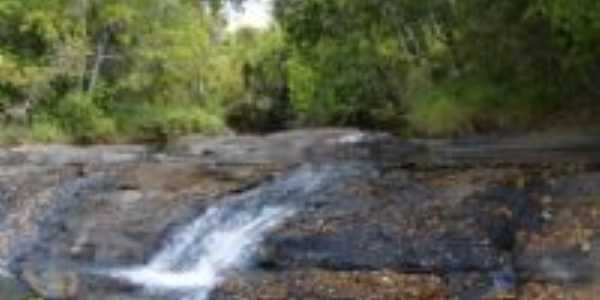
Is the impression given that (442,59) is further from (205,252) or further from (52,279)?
(52,279)

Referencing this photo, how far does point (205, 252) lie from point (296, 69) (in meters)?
26.5

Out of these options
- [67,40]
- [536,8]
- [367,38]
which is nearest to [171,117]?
[67,40]

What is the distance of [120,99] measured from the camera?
A: 41969 millimetres

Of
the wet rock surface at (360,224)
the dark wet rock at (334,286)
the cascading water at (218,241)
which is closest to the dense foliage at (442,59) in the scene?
the wet rock surface at (360,224)

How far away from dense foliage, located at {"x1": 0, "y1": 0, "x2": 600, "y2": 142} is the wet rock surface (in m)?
3.63

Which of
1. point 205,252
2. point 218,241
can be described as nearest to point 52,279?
point 205,252

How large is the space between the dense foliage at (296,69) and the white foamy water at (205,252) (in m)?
9.38

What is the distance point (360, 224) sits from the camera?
54.0 feet

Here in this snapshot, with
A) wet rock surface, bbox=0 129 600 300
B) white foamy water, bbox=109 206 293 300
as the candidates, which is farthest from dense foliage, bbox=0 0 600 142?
white foamy water, bbox=109 206 293 300

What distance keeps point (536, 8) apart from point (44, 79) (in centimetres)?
2024

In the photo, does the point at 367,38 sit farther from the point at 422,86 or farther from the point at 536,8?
Answer: the point at 536,8

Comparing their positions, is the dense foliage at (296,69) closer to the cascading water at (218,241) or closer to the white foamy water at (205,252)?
the cascading water at (218,241)

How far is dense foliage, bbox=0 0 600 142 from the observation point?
28.7 m

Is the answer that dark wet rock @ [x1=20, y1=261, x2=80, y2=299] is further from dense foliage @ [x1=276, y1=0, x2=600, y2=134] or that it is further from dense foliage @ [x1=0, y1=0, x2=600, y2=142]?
dense foliage @ [x1=0, y1=0, x2=600, y2=142]
